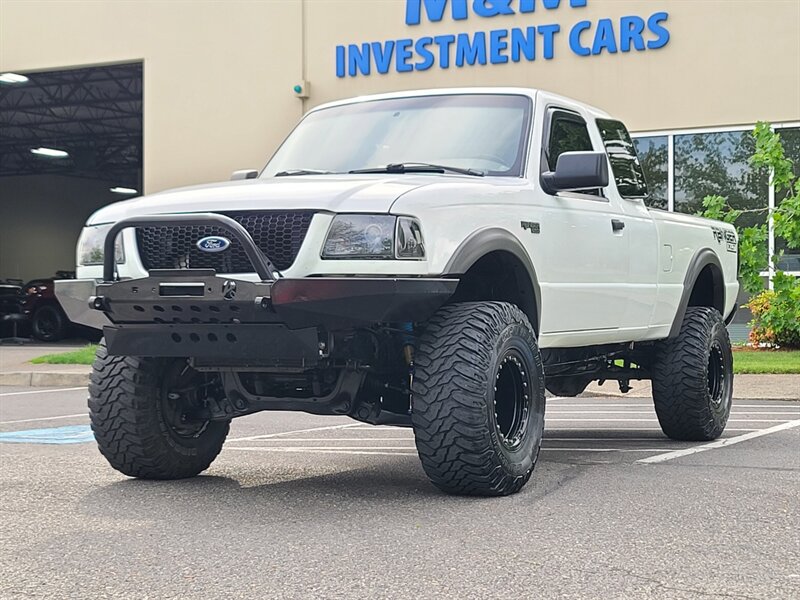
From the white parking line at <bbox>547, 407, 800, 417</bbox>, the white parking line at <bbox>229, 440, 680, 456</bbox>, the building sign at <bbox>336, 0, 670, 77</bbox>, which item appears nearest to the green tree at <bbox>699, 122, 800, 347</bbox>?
the building sign at <bbox>336, 0, 670, 77</bbox>

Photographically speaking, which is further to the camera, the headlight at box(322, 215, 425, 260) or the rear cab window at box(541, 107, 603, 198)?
the rear cab window at box(541, 107, 603, 198)

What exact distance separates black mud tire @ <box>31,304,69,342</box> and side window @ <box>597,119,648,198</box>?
2088 cm

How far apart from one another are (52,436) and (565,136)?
461cm

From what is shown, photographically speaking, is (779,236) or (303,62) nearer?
(779,236)

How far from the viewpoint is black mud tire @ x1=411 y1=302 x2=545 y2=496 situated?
5656mm

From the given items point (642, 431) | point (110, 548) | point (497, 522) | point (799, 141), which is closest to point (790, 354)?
point (799, 141)

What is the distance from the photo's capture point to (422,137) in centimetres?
700

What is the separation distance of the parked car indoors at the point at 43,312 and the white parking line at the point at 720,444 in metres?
20.3

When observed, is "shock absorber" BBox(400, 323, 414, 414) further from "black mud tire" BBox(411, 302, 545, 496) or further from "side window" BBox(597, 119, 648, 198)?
"side window" BBox(597, 119, 648, 198)

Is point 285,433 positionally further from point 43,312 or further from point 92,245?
point 43,312

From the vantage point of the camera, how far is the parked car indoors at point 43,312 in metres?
27.3

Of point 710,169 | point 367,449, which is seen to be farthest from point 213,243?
point 710,169

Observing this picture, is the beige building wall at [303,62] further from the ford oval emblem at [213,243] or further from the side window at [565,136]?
the ford oval emblem at [213,243]

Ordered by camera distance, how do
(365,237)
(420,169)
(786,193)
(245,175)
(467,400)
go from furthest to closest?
1. (786,193)
2. (245,175)
3. (420,169)
4. (467,400)
5. (365,237)
